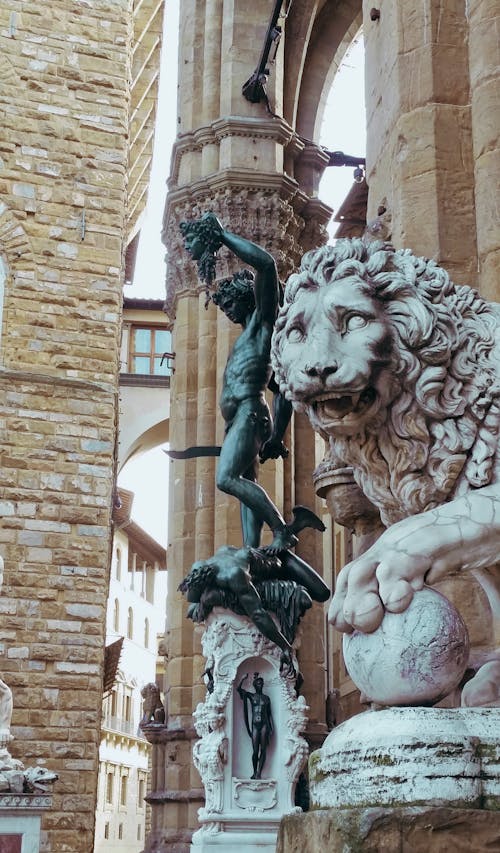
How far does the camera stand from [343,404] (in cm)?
296

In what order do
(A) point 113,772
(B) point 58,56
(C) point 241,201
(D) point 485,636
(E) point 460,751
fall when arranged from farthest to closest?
(A) point 113,772
(B) point 58,56
(C) point 241,201
(D) point 485,636
(E) point 460,751

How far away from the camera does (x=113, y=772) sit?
46156 mm

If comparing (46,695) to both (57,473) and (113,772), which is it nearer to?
(57,473)

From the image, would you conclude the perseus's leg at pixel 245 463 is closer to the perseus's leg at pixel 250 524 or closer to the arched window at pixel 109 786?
the perseus's leg at pixel 250 524

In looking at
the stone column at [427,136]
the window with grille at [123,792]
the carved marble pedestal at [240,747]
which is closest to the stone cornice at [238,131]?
the carved marble pedestal at [240,747]

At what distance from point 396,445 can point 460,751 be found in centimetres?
91

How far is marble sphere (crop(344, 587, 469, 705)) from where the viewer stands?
2.58m

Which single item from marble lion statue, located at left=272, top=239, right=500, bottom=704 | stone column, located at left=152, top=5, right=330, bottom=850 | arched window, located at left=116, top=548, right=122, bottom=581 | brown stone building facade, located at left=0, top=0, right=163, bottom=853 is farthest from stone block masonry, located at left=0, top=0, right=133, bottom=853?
arched window, located at left=116, top=548, right=122, bottom=581

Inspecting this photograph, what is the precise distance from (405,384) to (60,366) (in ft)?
41.8

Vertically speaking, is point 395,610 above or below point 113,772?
below

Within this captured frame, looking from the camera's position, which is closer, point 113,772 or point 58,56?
point 58,56

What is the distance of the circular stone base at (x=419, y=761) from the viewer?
2346 millimetres

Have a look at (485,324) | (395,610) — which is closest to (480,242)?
(485,324)

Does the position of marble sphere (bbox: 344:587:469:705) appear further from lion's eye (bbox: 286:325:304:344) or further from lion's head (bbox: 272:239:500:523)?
lion's eye (bbox: 286:325:304:344)
